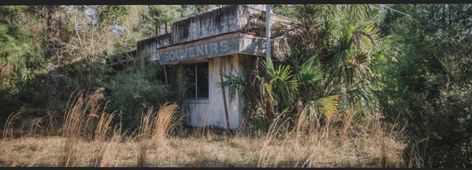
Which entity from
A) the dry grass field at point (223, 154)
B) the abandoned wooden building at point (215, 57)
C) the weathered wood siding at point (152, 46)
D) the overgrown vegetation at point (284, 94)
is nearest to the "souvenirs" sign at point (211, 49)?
the abandoned wooden building at point (215, 57)

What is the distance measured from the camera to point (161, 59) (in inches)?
389

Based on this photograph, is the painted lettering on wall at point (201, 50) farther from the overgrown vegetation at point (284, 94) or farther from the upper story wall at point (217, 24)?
the overgrown vegetation at point (284, 94)

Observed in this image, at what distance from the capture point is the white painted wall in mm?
9066

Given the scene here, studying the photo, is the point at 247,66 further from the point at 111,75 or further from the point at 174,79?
the point at 111,75

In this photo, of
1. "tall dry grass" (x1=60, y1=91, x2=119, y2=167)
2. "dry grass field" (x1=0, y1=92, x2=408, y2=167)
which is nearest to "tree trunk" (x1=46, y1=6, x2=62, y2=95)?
"dry grass field" (x1=0, y1=92, x2=408, y2=167)

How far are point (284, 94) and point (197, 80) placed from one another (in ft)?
10.6

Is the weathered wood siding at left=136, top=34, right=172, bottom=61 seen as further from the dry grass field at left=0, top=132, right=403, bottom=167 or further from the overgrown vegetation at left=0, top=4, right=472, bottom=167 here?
the dry grass field at left=0, top=132, right=403, bottom=167

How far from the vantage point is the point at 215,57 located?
9.41m

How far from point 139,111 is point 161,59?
1.50 m

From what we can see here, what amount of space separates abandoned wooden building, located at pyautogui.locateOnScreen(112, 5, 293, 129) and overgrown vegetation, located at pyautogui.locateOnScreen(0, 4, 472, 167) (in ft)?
1.44

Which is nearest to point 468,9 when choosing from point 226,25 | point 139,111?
point 226,25

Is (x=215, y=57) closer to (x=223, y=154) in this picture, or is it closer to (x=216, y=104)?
(x=216, y=104)

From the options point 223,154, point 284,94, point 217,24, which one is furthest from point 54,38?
point 223,154

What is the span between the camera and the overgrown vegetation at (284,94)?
15.5ft
